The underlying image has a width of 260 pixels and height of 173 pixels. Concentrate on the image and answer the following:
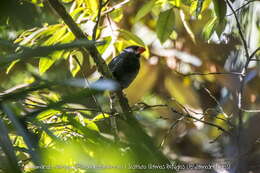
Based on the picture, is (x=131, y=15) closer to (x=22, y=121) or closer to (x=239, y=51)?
(x=239, y=51)

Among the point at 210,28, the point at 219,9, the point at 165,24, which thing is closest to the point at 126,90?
the point at 165,24

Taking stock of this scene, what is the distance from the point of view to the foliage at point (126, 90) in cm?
103

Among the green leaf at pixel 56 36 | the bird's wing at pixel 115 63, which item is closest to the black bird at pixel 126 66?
the bird's wing at pixel 115 63

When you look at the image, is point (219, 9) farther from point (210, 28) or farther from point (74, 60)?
point (74, 60)

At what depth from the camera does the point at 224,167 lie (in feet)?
6.81

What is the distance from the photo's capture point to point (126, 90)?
4.05 metres

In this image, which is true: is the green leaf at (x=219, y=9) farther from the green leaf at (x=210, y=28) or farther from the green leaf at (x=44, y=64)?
the green leaf at (x=44, y=64)

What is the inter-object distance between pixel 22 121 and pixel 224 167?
1.33 meters

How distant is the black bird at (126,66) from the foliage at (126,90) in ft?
0.28

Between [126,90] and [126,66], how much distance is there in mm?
407

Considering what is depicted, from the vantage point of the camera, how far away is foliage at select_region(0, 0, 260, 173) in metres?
1.03

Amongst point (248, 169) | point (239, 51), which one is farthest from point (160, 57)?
point (248, 169)

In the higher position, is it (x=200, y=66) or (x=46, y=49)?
(x=46, y=49)

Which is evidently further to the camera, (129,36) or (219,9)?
(129,36)
